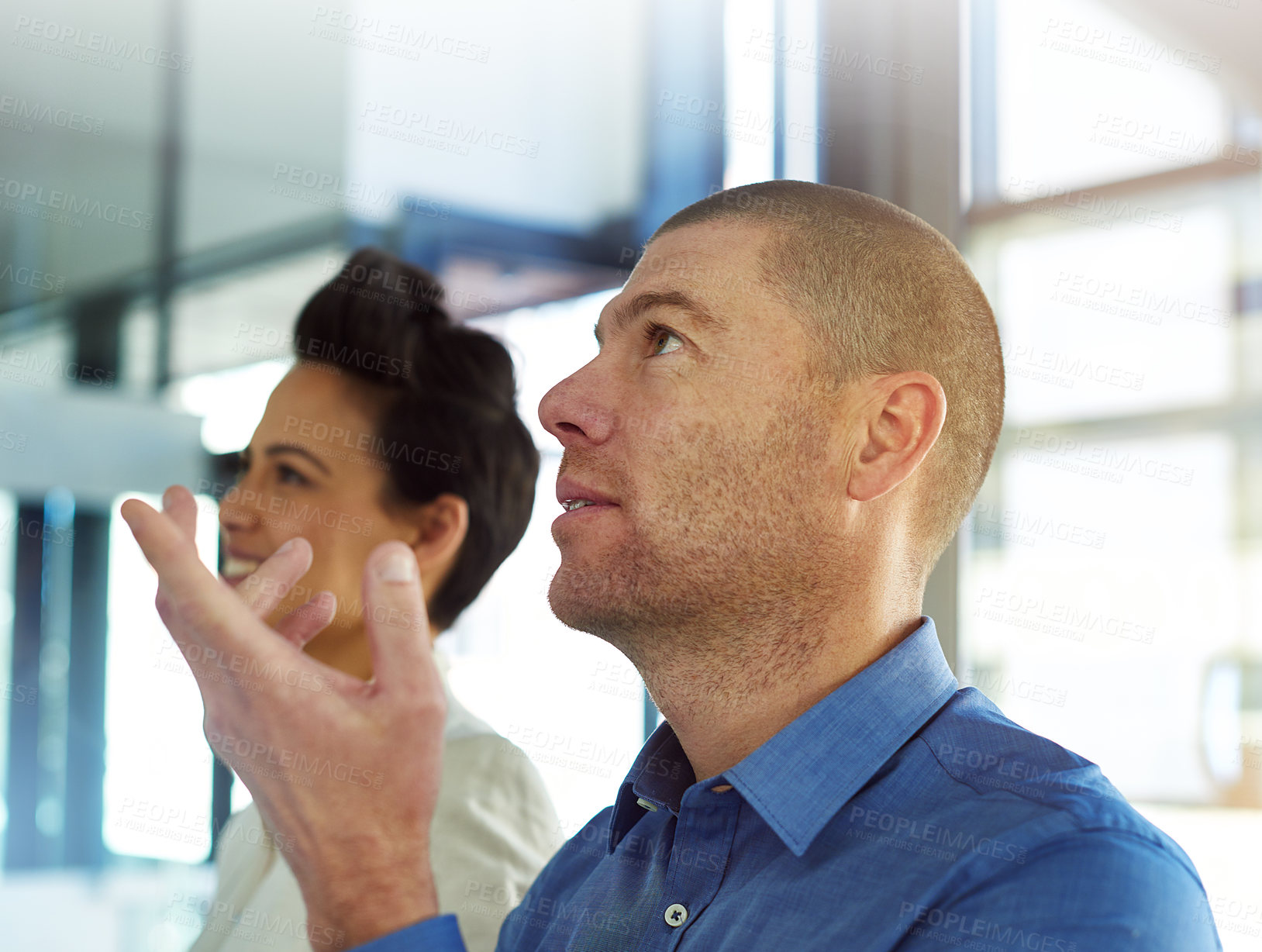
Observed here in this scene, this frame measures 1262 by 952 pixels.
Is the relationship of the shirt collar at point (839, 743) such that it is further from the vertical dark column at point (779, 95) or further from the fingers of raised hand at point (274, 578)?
the vertical dark column at point (779, 95)

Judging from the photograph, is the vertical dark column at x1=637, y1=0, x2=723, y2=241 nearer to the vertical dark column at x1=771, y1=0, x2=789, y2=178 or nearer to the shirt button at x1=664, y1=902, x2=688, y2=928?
the vertical dark column at x1=771, y1=0, x2=789, y2=178

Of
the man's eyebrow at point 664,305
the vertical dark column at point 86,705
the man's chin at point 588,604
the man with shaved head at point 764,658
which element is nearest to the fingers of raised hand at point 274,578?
the man with shaved head at point 764,658

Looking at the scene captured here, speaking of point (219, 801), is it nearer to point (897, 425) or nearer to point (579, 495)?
point (579, 495)

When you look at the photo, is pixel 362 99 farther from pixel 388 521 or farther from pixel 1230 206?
pixel 1230 206

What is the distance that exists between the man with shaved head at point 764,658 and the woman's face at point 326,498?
574 millimetres

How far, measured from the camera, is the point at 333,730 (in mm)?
811

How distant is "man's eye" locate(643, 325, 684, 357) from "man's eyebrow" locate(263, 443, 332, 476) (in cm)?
73

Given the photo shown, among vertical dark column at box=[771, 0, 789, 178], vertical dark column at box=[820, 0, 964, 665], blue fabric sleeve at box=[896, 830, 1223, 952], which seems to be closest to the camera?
blue fabric sleeve at box=[896, 830, 1223, 952]

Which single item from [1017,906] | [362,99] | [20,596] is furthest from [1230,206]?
[20,596]

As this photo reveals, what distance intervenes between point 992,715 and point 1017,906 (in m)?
0.24

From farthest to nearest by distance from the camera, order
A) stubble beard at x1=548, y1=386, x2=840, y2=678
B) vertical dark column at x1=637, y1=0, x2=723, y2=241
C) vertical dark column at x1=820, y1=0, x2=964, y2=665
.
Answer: vertical dark column at x1=637, y1=0, x2=723, y2=241 < vertical dark column at x1=820, y1=0, x2=964, y2=665 < stubble beard at x1=548, y1=386, x2=840, y2=678

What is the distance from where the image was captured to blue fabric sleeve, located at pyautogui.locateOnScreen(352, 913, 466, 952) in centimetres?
80

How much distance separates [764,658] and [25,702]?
1.44m

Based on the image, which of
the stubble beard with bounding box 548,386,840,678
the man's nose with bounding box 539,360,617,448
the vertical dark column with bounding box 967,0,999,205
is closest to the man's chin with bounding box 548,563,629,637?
the stubble beard with bounding box 548,386,840,678
